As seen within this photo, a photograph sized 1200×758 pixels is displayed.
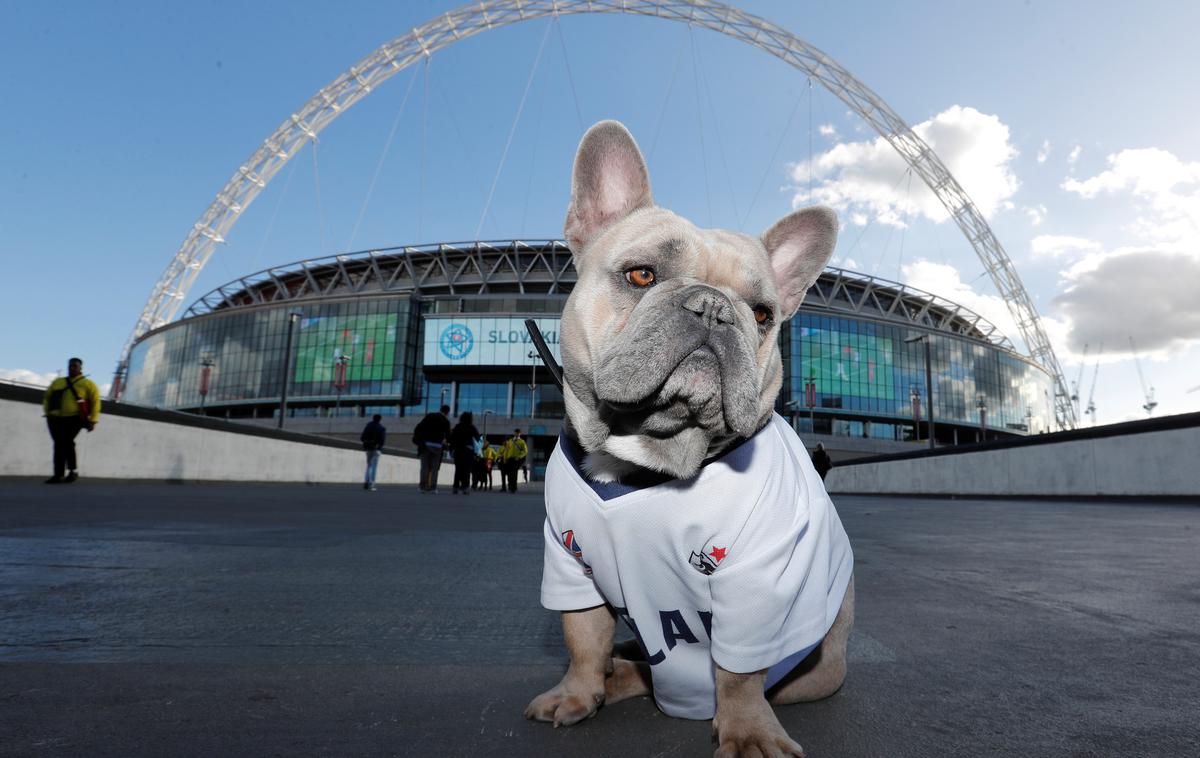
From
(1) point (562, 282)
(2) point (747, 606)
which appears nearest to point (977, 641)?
(2) point (747, 606)

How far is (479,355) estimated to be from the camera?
241 feet

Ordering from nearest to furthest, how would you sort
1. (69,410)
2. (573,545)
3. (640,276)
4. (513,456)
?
(573,545) < (640,276) < (69,410) < (513,456)

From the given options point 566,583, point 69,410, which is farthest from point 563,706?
point 69,410

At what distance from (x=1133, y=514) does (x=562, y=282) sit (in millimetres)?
73894

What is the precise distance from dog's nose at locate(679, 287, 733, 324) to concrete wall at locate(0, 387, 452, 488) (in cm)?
1458

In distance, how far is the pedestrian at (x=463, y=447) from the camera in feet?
65.4

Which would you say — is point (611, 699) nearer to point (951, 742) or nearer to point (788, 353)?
point (951, 742)

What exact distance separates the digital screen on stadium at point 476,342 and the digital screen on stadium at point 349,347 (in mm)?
4524

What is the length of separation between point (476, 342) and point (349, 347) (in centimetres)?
1450

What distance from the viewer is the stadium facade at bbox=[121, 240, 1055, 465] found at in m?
74.2

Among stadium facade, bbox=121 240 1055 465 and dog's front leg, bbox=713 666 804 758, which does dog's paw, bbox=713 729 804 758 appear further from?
stadium facade, bbox=121 240 1055 465

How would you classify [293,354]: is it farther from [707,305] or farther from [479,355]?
[707,305]

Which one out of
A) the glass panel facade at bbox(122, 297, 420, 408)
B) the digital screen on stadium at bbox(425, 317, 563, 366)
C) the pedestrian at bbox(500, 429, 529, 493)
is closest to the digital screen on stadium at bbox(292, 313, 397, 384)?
the glass panel facade at bbox(122, 297, 420, 408)

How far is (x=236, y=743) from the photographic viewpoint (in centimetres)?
133
